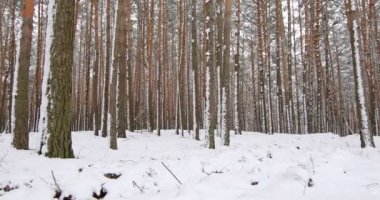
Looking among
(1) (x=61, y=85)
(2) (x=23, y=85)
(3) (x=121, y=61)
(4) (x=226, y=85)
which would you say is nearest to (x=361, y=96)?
(4) (x=226, y=85)

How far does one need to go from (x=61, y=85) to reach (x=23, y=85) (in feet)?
10.7

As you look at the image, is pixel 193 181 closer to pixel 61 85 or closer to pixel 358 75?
pixel 61 85

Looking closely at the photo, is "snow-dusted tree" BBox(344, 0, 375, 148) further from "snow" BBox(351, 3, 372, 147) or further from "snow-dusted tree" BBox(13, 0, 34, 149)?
"snow-dusted tree" BBox(13, 0, 34, 149)

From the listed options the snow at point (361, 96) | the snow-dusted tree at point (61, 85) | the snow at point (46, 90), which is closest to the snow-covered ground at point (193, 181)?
the snow-dusted tree at point (61, 85)

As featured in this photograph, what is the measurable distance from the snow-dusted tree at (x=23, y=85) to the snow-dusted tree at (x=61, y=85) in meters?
2.92

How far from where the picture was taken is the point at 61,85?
20.8 ft

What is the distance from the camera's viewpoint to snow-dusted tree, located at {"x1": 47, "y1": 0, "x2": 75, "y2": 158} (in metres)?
6.25

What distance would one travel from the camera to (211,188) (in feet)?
13.1

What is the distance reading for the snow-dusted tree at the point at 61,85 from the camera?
20.5ft

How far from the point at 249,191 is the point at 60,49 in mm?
4351

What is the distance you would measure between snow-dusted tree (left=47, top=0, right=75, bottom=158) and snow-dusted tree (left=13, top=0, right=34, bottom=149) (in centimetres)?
292

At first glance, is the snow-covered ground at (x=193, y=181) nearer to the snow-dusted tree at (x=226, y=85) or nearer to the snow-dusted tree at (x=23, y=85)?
the snow-dusted tree at (x=23, y=85)

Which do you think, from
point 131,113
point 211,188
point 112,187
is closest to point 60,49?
point 112,187

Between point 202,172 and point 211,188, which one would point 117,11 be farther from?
point 211,188
